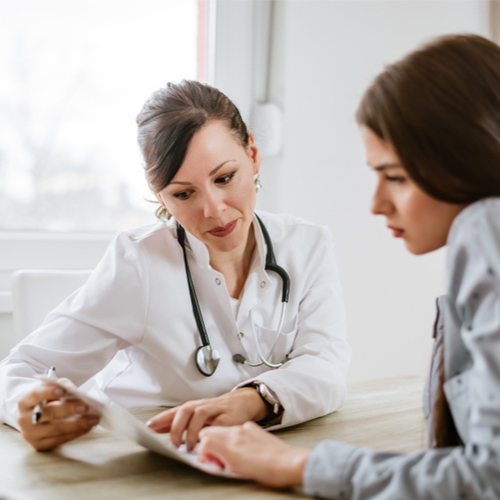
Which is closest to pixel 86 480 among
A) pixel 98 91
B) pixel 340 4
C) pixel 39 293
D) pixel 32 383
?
pixel 32 383

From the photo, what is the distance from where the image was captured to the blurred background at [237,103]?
Answer: 1.89m

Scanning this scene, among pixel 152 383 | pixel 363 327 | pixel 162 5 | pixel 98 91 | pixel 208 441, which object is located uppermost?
pixel 162 5

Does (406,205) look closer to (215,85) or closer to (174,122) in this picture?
(174,122)

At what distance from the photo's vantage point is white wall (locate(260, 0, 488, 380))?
217 cm

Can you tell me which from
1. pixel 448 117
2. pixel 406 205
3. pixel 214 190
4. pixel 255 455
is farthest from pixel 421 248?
pixel 214 190

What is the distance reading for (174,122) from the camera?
3.74ft

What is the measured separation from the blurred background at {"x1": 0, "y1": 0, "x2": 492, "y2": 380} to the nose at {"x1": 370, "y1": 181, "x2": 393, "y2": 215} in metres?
0.94

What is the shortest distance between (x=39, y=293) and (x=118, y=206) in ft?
2.41

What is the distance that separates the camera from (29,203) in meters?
1.93

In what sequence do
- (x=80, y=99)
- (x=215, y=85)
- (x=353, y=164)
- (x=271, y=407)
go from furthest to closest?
(x=353, y=164), (x=215, y=85), (x=80, y=99), (x=271, y=407)

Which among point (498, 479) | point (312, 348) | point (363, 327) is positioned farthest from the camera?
point (363, 327)

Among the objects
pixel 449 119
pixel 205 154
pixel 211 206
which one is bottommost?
pixel 211 206

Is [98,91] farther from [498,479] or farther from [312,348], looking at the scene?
[498,479]

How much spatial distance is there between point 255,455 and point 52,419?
1.18 ft
